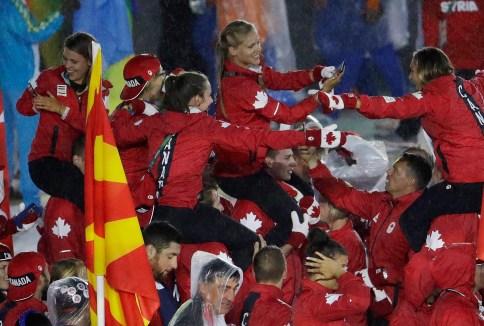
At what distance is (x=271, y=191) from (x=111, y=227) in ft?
7.38

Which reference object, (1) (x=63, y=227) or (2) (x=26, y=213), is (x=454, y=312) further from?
(2) (x=26, y=213)

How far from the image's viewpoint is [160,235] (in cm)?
703

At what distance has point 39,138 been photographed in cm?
873

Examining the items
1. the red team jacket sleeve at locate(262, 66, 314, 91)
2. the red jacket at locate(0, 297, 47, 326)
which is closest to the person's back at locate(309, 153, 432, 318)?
the red team jacket sleeve at locate(262, 66, 314, 91)

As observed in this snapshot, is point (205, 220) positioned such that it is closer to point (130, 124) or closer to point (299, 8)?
point (130, 124)

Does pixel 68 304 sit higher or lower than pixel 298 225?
higher

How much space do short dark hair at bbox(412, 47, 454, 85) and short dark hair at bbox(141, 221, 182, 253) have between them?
178 centimetres

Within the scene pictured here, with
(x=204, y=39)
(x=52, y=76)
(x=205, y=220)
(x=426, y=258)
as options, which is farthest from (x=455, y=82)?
(x=204, y=39)

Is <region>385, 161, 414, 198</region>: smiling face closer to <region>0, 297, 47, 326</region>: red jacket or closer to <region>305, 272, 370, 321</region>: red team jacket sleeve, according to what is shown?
<region>305, 272, 370, 321</region>: red team jacket sleeve

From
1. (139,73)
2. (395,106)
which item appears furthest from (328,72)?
(139,73)

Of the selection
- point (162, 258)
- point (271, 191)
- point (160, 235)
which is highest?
point (160, 235)

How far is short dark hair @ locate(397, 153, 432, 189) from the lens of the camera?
8.20m

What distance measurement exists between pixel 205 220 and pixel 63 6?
455 cm

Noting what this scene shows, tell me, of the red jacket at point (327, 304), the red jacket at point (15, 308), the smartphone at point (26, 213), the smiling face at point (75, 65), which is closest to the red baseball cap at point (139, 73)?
the smiling face at point (75, 65)
